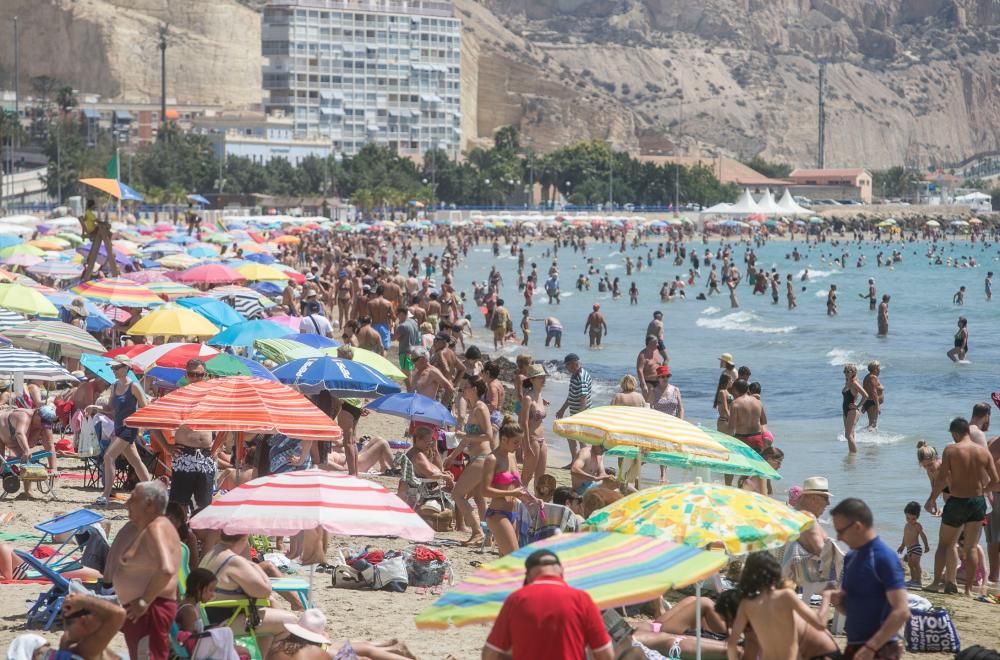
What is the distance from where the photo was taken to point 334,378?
1227 centimetres

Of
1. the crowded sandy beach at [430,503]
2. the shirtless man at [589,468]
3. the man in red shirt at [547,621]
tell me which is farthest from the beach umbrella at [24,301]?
the man in red shirt at [547,621]

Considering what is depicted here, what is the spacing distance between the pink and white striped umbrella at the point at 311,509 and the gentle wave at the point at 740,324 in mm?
32445

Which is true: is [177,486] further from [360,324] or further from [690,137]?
[690,137]

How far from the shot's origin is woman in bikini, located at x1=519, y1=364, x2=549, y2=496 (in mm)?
11977

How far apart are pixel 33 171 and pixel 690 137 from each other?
3774 inches

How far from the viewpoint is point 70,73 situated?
142500 mm

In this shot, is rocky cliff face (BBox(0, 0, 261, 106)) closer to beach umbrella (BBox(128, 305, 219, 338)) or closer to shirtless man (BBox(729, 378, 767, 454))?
beach umbrella (BBox(128, 305, 219, 338))

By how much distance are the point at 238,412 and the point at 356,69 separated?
415 feet

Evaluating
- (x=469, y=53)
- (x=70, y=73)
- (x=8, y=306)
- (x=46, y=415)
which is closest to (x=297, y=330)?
(x=8, y=306)

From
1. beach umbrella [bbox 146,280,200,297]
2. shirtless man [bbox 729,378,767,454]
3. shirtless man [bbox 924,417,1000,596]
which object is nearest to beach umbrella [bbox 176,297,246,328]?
beach umbrella [bbox 146,280,200,297]

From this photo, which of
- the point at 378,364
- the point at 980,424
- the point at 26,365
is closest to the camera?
the point at 980,424

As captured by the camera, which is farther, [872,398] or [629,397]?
[872,398]

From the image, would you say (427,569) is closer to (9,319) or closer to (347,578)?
(347,578)

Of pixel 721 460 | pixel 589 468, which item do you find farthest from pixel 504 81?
pixel 721 460
